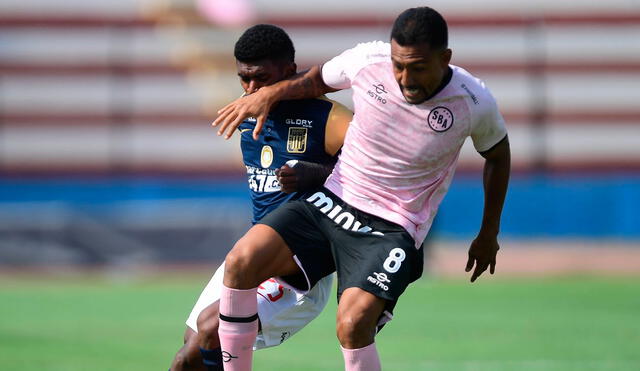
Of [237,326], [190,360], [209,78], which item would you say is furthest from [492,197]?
[209,78]

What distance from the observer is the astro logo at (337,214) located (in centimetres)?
605

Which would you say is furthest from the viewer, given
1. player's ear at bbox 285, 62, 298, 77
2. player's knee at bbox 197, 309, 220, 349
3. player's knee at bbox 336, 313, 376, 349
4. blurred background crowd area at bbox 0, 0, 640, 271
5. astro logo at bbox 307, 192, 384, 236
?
blurred background crowd area at bbox 0, 0, 640, 271

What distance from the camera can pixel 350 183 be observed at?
6.20 meters

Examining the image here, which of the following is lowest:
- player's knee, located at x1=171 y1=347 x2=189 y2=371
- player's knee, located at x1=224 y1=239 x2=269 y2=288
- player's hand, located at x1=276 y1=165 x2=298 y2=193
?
player's knee, located at x1=171 y1=347 x2=189 y2=371

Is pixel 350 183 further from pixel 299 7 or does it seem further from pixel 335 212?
pixel 299 7

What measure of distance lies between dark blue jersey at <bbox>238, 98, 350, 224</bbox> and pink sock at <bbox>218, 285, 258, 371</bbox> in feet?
2.53

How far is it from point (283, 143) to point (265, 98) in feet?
1.29

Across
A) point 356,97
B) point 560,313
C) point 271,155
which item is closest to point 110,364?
point 271,155

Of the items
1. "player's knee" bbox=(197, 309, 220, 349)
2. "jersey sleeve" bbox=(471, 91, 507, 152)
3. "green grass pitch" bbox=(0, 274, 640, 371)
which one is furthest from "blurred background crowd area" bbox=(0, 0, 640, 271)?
"jersey sleeve" bbox=(471, 91, 507, 152)

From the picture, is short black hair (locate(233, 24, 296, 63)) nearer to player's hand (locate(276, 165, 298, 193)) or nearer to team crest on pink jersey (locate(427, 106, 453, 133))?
player's hand (locate(276, 165, 298, 193))

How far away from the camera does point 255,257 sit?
5.99 metres

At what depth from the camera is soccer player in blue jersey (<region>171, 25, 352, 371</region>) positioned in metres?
6.54

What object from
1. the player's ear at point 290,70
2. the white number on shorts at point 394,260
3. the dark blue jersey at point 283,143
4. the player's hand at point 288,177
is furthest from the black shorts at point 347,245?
the player's ear at point 290,70

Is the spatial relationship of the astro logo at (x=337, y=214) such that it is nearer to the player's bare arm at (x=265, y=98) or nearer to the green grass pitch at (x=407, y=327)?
the player's bare arm at (x=265, y=98)
